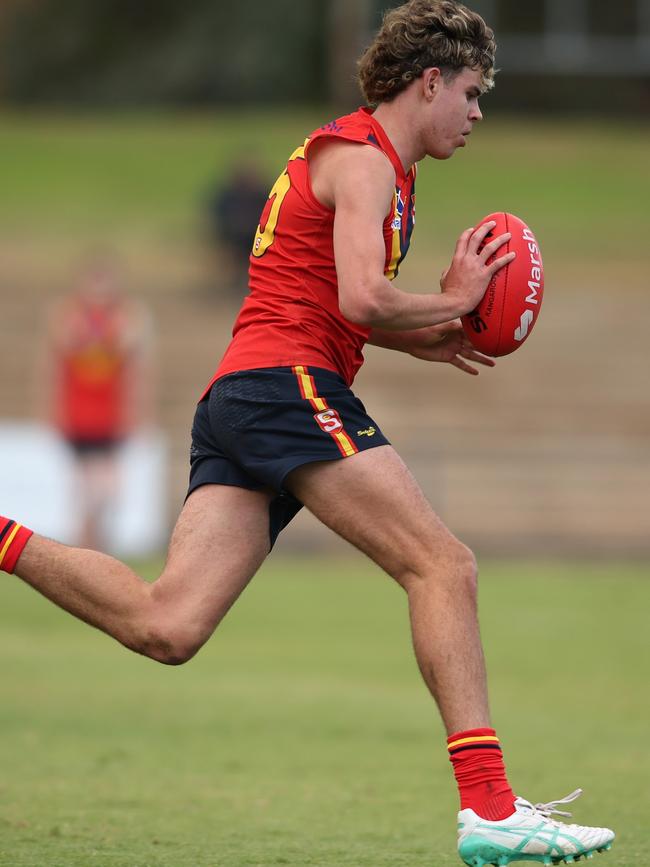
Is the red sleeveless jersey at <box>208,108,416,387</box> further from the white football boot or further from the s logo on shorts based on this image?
the white football boot

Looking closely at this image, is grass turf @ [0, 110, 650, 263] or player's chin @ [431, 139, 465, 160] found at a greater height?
grass turf @ [0, 110, 650, 263]

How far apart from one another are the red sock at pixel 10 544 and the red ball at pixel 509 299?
1626 millimetres

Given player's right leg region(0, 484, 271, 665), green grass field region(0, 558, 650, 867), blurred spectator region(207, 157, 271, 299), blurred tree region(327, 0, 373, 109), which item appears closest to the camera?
→ player's right leg region(0, 484, 271, 665)

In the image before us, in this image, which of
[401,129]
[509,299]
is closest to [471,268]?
[509,299]

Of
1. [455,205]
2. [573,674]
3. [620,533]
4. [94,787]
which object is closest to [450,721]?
[94,787]

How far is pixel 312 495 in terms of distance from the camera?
16.1 ft

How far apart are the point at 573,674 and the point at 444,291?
17.0 feet

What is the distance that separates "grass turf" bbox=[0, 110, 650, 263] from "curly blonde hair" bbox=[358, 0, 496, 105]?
22344mm

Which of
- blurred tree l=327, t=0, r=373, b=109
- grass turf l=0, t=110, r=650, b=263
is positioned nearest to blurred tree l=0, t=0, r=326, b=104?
blurred tree l=327, t=0, r=373, b=109

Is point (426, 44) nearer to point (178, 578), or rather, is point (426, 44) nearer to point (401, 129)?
point (401, 129)

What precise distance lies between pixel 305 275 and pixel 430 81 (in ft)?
2.39

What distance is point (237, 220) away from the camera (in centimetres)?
2336

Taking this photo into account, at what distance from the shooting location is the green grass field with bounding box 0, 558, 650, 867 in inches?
215

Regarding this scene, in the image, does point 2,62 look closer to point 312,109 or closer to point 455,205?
point 312,109
